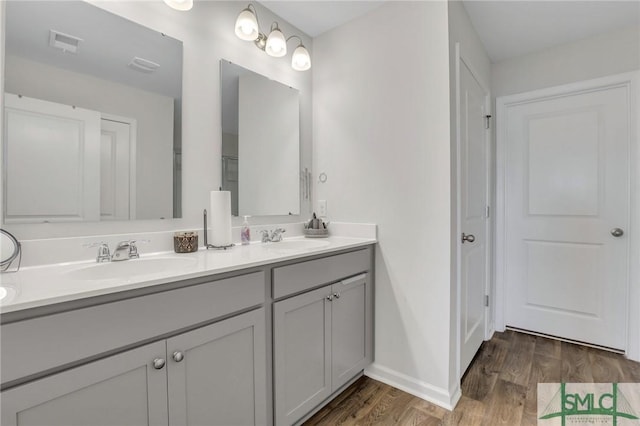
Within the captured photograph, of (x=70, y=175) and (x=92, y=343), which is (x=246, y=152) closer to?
(x=70, y=175)

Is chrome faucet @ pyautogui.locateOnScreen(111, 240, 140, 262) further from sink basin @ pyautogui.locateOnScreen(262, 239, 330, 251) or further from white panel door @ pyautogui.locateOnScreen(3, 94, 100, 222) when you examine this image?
sink basin @ pyautogui.locateOnScreen(262, 239, 330, 251)

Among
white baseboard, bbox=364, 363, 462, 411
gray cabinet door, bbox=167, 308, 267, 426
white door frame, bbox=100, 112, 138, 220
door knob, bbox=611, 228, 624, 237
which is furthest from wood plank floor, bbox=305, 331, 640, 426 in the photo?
white door frame, bbox=100, 112, 138, 220

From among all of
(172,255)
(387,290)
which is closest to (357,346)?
(387,290)

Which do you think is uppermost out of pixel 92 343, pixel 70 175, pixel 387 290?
pixel 70 175

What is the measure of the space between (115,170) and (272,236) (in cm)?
90

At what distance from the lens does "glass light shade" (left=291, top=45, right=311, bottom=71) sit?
2.02 m

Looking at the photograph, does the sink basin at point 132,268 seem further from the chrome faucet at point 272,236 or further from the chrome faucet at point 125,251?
the chrome faucet at point 272,236

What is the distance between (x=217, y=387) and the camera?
1.10 m

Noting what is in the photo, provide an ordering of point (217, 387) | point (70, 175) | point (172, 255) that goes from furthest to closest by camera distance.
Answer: point (172, 255)
point (70, 175)
point (217, 387)

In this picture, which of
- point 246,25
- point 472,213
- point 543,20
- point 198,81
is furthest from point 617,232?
point 198,81

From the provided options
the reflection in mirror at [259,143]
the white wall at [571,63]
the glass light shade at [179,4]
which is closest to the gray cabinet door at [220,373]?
the reflection in mirror at [259,143]

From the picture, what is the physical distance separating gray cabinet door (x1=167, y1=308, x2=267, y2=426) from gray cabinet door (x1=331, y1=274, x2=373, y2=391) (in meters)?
0.50

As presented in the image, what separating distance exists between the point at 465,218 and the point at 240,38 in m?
1.76

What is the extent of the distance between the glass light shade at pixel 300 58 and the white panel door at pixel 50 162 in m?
1.25
